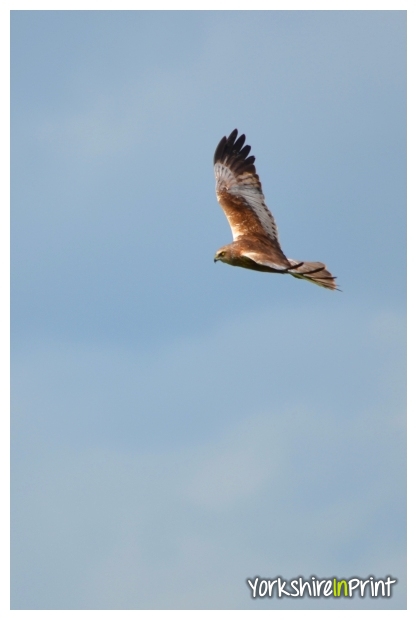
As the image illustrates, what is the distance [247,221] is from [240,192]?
1342 mm

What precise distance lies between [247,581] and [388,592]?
2.74 m

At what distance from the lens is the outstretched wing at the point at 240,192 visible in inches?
984


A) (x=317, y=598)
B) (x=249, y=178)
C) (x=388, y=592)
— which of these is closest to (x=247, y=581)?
(x=317, y=598)

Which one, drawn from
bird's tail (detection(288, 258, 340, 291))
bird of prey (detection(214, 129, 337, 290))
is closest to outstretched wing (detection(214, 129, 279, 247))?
bird of prey (detection(214, 129, 337, 290))

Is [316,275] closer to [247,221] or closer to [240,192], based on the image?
[247,221]

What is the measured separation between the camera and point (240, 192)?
2631 cm

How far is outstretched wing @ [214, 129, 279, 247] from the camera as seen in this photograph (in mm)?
24992

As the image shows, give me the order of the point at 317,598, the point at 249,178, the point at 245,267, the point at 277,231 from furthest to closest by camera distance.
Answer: the point at 249,178, the point at 277,231, the point at 245,267, the point at 317,598

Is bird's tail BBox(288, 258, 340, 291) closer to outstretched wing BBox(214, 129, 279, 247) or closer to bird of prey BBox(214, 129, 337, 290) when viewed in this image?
bird of prey BBox(214, 129, 337, 290)

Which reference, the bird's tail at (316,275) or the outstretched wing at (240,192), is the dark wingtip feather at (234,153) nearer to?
the outstretched wing at (240,192)

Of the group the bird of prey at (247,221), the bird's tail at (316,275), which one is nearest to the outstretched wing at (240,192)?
the bird of prey at (247,221)

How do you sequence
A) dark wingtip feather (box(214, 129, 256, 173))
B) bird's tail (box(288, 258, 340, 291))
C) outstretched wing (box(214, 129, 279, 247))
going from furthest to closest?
dark wingtip feather (box(214, 129, 256, 173)) < outstretched wing (box(214, 129, 279, 247)) < bird's tail (box(288, 258, 340, 291))
